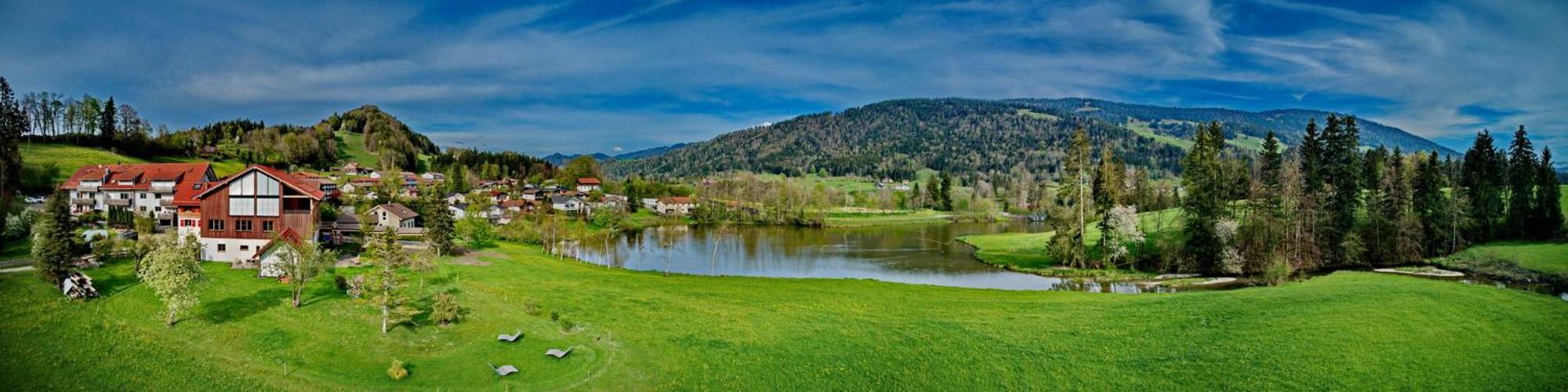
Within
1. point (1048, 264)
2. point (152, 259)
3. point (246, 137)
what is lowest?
point (1048, 264)

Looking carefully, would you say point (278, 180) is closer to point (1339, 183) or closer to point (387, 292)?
point (387, 292)

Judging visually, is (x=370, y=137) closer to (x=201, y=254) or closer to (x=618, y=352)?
(x=201, y=254)

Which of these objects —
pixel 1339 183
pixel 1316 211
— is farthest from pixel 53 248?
pixel 1339 183

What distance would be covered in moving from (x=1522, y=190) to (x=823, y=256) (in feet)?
204

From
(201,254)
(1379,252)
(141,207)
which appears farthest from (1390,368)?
(141,207)

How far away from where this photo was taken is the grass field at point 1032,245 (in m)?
62.0

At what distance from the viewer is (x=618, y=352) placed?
23.3m

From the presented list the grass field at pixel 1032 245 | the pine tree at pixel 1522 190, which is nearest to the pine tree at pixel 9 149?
the grass field at pixel 1032 245

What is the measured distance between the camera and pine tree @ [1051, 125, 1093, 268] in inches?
2183

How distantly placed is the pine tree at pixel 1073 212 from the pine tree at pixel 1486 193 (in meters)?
33.7

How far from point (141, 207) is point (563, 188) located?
305ft

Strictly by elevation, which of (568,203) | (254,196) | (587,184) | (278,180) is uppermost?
(587,184)

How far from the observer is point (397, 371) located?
66.9 feet

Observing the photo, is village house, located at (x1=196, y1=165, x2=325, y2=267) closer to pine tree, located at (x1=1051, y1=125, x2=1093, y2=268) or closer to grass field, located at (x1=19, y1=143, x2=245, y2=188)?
grass field, located at (x1=19, y1=143, x2=245, y2=188)
